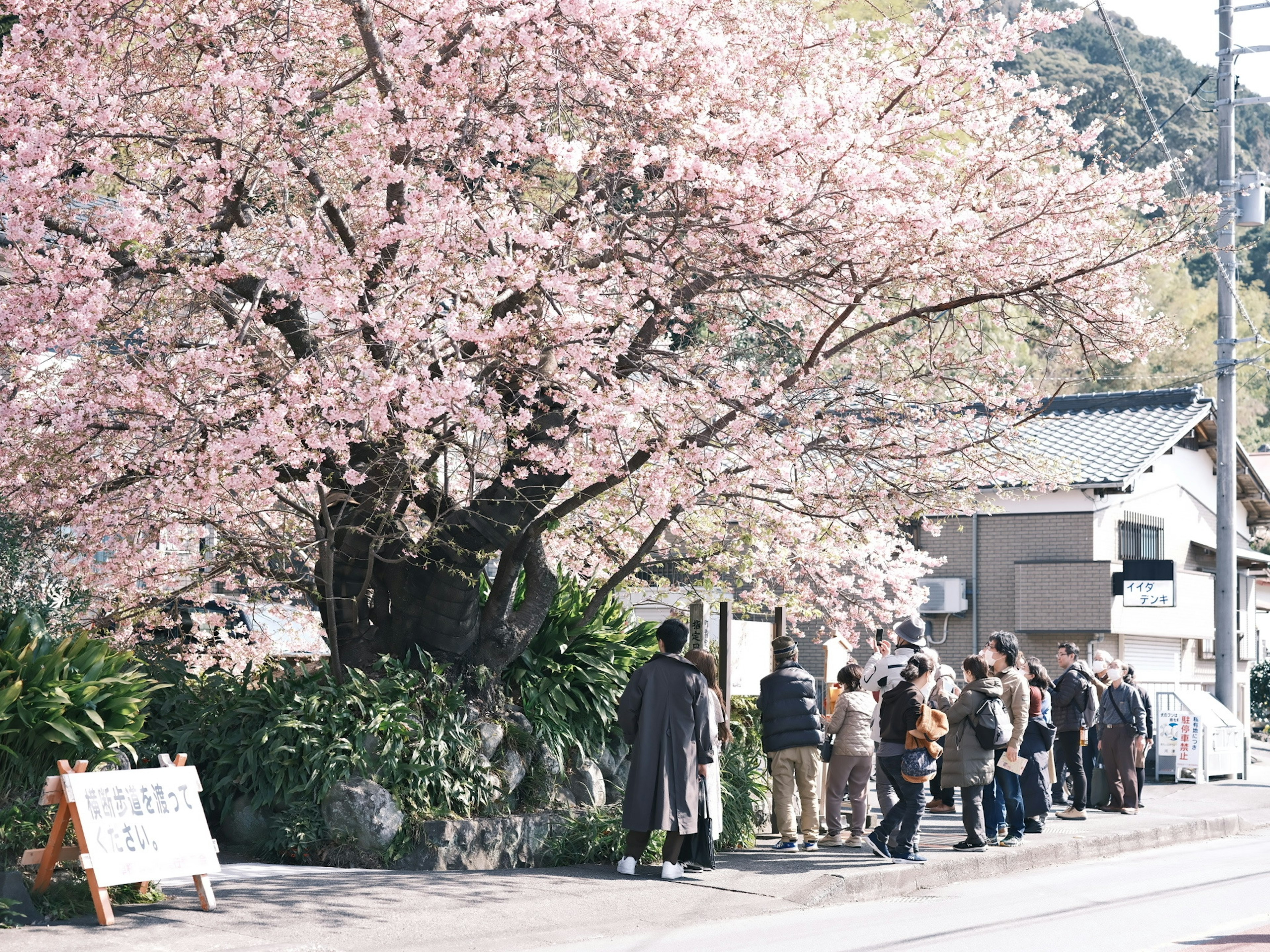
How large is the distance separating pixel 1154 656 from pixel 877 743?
18852 millimetres

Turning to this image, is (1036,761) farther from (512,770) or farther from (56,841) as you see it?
(56,841)

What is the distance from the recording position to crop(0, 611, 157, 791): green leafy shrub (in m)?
8.29

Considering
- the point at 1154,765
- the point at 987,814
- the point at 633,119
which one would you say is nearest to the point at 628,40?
the point at 633,119

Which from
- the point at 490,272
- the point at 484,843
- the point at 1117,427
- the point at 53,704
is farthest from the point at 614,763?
the point at 1117,427

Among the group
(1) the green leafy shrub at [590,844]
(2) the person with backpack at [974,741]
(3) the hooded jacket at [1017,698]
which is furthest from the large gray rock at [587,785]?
(3) the hooded jacket at [1017,698]

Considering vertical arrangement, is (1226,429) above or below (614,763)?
above

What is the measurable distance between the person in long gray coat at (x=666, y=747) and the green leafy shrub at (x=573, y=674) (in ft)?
4.32

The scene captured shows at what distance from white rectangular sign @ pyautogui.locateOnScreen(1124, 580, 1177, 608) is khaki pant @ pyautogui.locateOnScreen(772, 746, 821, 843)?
15.3 metres

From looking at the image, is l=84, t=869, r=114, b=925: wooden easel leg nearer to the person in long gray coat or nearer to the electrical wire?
the person in long gray coat

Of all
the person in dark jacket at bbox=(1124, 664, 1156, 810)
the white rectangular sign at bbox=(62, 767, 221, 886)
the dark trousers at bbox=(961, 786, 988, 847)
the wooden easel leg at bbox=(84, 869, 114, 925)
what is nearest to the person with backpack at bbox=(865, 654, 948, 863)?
the dark trousers at bbox=(961, 786, 988, 847)

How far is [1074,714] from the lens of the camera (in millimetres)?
14945

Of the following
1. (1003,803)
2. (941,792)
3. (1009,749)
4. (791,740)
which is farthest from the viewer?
(941,792)

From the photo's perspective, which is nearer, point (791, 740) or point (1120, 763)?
point (791, 740)

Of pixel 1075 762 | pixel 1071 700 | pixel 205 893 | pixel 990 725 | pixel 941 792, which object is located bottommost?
pixel 205 893
